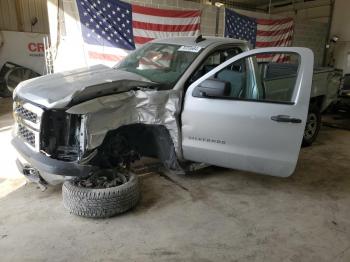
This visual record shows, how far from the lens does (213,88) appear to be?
2969mm

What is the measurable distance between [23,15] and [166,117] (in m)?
11.0

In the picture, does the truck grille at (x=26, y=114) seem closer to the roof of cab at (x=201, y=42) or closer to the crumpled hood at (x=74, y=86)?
the crumpled hood at (x=74, y=86)

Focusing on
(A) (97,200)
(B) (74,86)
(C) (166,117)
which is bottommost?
(A) (97,200)

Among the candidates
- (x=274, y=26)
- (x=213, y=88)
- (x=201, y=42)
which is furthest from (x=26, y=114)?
(x=274, y=26)

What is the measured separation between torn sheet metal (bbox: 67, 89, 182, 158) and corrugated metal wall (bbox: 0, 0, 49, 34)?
10375 mm

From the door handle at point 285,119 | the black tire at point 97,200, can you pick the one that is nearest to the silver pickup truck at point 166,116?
the door handle at point 285,119

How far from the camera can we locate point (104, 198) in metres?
Result: 2.78

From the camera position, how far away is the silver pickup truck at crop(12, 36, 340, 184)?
8.80ft

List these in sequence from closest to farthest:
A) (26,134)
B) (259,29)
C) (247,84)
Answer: (26,134) < (247,84) < (259,29)

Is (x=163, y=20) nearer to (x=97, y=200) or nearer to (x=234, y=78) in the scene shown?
(x=234, y=78)

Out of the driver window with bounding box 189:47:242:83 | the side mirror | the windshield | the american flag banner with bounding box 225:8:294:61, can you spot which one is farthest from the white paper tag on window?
the american flag banner with bounding box 225:8:294:61

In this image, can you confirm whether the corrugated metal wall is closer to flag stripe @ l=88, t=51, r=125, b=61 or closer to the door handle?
flag stripe @ l=88, t=51, r=125, b=61

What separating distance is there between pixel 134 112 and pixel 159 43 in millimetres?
1341

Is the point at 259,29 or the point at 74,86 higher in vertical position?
the point at 259,29
